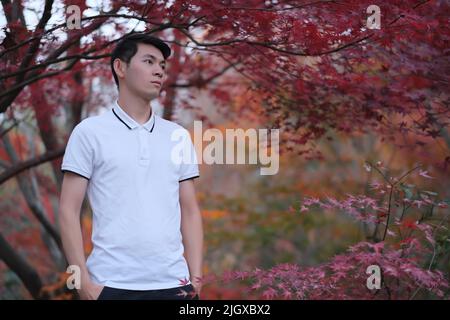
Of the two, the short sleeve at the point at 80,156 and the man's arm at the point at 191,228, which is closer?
the short sleeve at the point at 80,156

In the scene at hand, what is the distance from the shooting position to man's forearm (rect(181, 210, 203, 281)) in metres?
3.50

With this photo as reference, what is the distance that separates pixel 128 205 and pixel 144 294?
15.4 inches

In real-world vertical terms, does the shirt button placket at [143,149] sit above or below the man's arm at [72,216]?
above

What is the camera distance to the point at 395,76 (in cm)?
487

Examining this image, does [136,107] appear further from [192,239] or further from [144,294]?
[144,294]

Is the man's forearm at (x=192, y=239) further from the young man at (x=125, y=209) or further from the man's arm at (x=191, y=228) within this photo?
the young man at (x=125, y=209)

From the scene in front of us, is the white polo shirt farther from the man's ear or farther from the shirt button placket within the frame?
the man's ear

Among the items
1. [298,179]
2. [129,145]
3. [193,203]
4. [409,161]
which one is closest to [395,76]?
[193,203]

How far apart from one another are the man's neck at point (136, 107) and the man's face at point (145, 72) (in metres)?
0.03

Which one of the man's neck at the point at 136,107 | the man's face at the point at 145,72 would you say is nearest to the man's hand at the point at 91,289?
the man's neck at the point at 136,107

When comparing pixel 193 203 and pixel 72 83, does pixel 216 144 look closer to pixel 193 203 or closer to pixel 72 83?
pixel 193 203

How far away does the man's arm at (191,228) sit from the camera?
3.48 meters

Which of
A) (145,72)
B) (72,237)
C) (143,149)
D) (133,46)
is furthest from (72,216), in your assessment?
(133,46)

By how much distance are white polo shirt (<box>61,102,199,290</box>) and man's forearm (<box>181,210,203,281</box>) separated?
232mm
